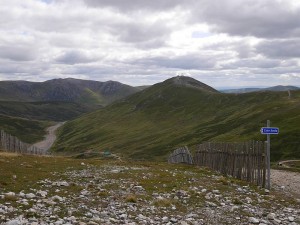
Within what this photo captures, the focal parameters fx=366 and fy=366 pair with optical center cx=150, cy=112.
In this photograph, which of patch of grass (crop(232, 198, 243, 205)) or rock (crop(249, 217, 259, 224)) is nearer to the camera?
rock (crop(249, 217, 259, 224))

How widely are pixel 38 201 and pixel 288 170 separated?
31.9 meters

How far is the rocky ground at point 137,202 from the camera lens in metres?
13.9

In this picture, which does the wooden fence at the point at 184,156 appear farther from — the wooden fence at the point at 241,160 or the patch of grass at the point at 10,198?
the patch of grass at the point at 10,198

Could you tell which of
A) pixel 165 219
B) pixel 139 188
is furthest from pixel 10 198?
pixel 139 188

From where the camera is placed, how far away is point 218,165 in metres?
30.8

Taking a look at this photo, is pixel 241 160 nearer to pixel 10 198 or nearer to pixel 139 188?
pixel 139 188

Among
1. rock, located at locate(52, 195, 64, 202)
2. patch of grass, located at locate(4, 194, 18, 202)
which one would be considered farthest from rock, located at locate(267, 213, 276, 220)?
patch of grass, located at locate(4, 194, 18, 202)

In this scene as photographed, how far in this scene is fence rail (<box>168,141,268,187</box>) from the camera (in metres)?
24.8

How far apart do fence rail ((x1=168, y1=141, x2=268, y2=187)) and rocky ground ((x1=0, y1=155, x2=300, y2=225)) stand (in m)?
1.91

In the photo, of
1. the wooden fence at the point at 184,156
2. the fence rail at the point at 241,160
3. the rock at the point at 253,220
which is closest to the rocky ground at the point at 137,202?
the rock at the point at 253,220

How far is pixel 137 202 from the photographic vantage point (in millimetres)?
17219

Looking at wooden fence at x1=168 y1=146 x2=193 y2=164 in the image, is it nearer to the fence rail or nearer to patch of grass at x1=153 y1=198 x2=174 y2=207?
the fence rail

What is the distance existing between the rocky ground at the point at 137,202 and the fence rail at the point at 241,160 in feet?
6.26

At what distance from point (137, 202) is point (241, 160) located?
11.8 metres
